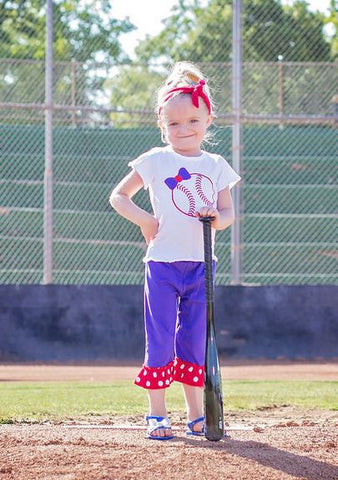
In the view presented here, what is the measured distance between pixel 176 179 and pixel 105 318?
660cm

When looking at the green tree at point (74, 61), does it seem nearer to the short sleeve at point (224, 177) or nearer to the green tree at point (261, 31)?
the green tree at point (261, 31)

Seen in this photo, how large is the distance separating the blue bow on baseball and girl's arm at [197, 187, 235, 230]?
222 mm

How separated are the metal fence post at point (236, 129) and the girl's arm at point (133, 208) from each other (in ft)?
20.5

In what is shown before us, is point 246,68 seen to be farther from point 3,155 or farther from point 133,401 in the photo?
point 133,401

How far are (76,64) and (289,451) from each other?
352 inches

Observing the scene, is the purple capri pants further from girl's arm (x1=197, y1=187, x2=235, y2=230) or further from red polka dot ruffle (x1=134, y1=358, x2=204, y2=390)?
girl's arm (x1=197, y1=187, x2=235, y2=230)

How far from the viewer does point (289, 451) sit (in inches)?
165

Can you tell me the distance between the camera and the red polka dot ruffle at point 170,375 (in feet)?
14.9

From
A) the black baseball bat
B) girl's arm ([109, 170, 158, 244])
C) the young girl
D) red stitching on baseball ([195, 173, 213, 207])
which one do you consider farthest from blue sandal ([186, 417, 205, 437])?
red stitching on baseball ([195, 173, 213, 207])

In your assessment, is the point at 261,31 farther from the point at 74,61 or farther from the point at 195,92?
the point at 195,92

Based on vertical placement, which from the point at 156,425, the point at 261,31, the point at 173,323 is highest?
the point at 261,31

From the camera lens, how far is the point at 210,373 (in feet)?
14.4

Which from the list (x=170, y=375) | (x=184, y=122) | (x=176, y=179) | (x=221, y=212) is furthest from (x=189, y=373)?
(x=184, y=122)

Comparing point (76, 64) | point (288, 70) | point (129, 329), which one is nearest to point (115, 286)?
point (129, 329)
